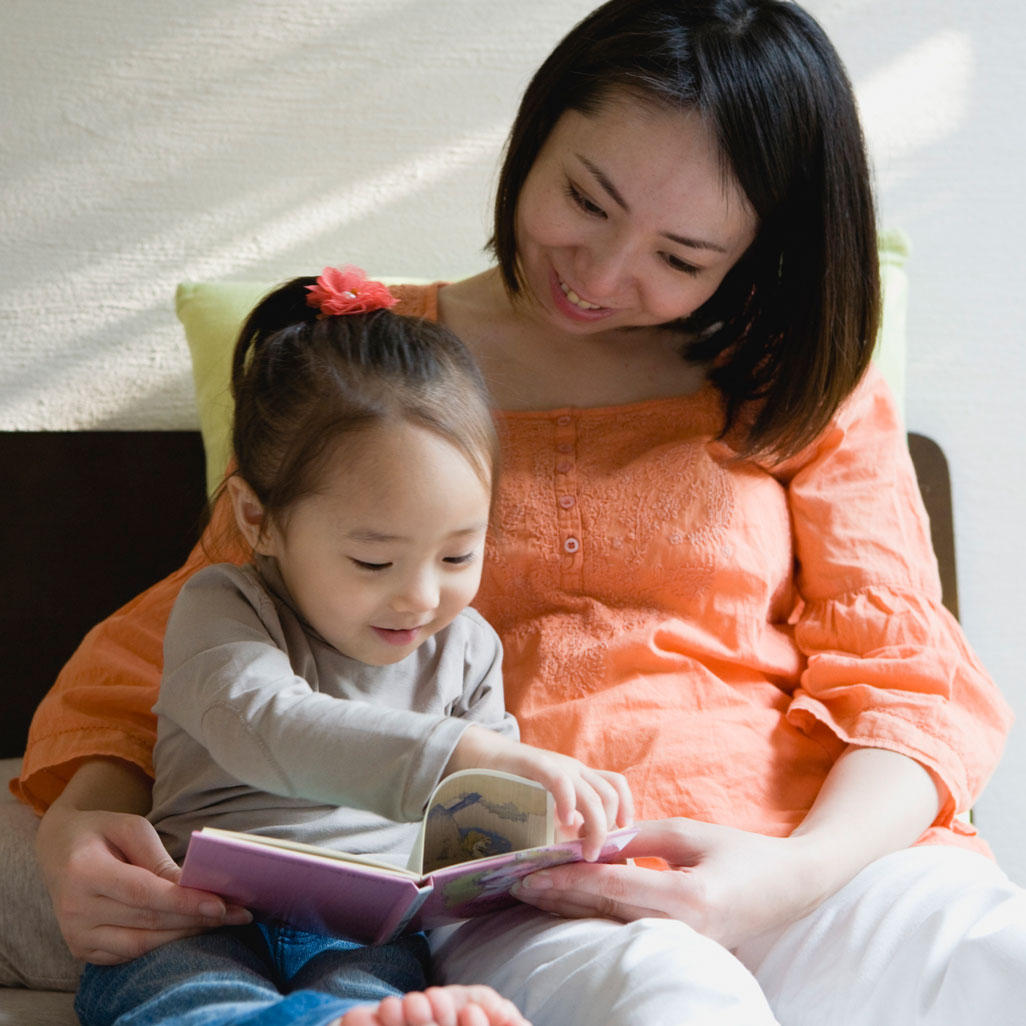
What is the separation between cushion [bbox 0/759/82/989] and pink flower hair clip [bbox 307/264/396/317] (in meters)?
0.60

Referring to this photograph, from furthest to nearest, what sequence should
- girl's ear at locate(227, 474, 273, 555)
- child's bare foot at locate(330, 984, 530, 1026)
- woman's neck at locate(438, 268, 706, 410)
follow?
1. woman's neck at locate(438, 268, 706, 410)
2. girl's ear at locate(227, 474, 273, 555)
3. child's bare foot at locate(330, 984, 530, 1026)

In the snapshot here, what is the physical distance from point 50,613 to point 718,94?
104cm

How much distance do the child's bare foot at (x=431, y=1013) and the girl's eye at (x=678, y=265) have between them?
74 centimetres

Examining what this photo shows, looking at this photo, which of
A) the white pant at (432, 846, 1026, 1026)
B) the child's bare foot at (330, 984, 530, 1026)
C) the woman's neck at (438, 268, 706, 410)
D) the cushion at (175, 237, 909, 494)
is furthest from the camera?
the cushion at (175, 237, 909, 494)

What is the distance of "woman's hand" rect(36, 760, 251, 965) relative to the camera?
3.15 feet

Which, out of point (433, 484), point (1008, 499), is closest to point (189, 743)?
point (433, 484)

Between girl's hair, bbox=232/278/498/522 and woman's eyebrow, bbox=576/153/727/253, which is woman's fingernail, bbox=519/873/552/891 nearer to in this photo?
girl's hair, bbox=232/278/498/522

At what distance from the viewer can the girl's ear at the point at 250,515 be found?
1090 mm

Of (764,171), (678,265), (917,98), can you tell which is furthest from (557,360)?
(917,98)

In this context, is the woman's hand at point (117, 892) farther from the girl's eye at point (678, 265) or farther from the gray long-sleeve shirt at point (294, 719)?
the girl's eye at point (678, 265)

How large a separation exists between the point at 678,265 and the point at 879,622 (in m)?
0.42

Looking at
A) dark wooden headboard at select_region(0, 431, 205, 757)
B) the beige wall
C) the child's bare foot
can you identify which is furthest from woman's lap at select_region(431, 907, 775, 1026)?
the beige wall

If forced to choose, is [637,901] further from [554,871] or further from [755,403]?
[755,403]

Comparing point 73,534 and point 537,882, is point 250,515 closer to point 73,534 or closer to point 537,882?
point 537,882
